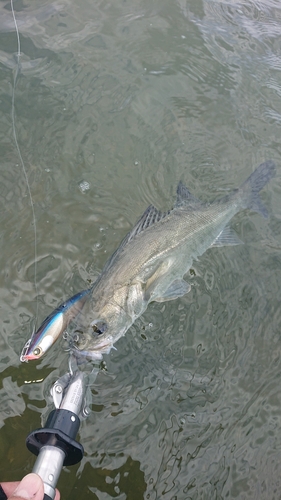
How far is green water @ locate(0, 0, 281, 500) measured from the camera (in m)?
3.63

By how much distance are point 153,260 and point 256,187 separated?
167 cm

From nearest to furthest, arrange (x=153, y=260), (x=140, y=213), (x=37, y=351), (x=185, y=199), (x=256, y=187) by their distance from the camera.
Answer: (x=37, y=351) → (x=153, y=260) → (x=185, y=199) → (x=256, y=187) → (x=140, y=213)

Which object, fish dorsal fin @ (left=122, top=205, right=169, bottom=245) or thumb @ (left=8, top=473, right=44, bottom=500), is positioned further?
fish dorsal fin @ (left=122, top=205, right=169, bottom=245)

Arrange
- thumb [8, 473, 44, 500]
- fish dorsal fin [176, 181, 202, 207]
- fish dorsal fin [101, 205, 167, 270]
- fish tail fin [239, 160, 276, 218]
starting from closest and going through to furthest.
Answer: thumb [8, 473, 44, 500], fish dorsal fin [101, 205, 167, 270], fish dorsal fin [176, 181, 202, 207], fish tail fin [239, 160, 276, 218]

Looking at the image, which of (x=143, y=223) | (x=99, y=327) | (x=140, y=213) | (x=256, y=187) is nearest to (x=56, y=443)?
(x=99, y=327)

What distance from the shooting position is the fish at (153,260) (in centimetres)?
328

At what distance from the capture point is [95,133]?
5.89m

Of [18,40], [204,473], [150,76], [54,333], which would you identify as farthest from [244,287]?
[18,40]

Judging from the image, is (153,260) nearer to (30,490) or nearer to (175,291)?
(175,291)

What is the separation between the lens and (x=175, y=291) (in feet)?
12.8

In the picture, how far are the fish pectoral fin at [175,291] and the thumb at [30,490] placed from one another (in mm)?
1977

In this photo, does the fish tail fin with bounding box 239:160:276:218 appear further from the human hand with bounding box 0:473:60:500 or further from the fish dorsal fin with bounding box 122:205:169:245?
the human hand with bounding box 0:473:60:500

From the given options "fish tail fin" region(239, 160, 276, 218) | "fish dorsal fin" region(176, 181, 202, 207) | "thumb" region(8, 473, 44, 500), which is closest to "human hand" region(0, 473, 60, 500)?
"thumb" region(8, 473, 44, 500)

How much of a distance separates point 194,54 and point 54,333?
5706mm
